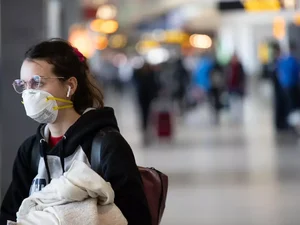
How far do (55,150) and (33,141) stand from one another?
0.21 metres

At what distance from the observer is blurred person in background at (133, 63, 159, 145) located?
18.7 m

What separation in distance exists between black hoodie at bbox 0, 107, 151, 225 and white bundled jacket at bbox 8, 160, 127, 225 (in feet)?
0.29

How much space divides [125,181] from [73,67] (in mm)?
581

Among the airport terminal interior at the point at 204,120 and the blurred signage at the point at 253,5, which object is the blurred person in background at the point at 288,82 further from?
the blurred signage at the point at 253,5

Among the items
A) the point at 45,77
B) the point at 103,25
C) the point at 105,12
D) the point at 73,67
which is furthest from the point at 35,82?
the point at 103,25

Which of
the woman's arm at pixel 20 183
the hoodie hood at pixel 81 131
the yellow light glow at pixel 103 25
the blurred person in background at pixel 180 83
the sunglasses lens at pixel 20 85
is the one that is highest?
the sunglasses lens at pixel 20 85

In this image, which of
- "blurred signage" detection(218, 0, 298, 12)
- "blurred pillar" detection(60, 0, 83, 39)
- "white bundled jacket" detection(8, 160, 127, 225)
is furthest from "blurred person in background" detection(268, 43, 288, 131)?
"white bundled jacket" detection(8, 160, 127, 225)

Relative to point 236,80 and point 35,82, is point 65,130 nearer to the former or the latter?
point 35,82

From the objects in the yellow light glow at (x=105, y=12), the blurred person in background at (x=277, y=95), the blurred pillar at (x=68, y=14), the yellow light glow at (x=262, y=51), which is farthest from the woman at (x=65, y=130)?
the yellow light glow at (x=262, y=51)

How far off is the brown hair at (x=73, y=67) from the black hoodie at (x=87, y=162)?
150 millimetres

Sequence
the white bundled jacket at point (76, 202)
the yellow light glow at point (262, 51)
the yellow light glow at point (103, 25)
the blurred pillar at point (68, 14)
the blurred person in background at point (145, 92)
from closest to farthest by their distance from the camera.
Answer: the white bundled jacket at point (76, 202), the blurred pillar at point (68, 14), the blurred person in background at point (145, 92), the yellow light glow at point (262, 51), the yellow light glow at point (103, 25)

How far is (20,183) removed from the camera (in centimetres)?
350

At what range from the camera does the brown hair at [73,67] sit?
11.1ft

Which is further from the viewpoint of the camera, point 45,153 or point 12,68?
point 12,68
